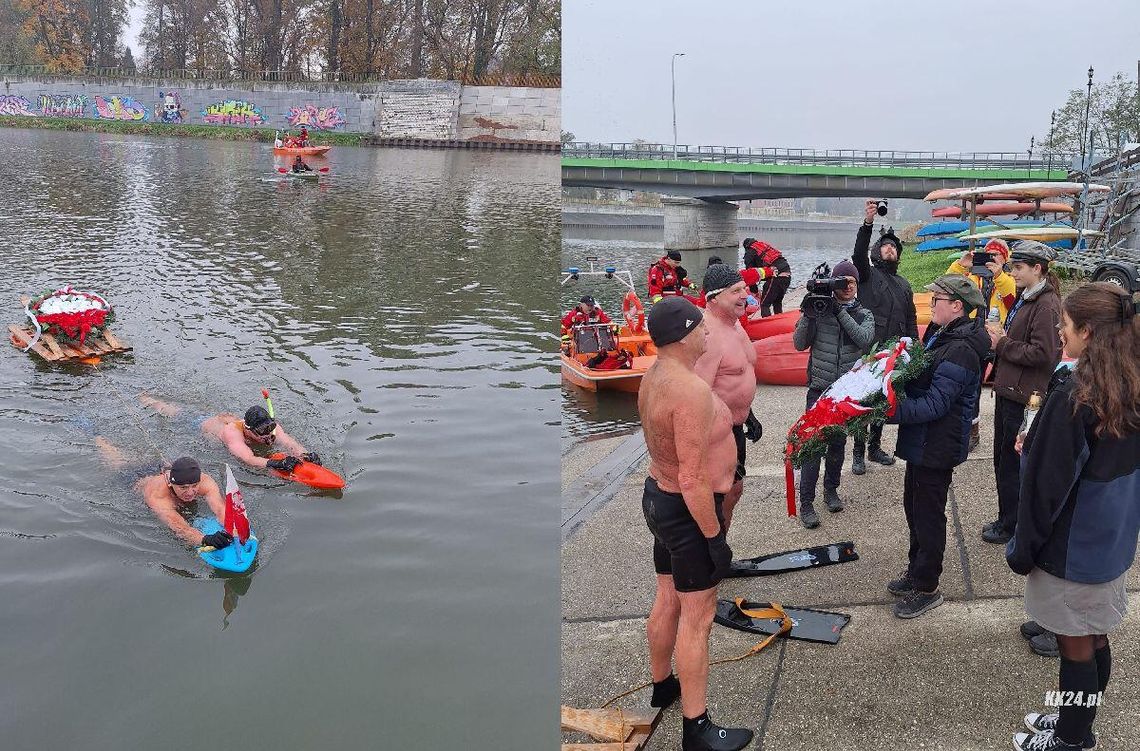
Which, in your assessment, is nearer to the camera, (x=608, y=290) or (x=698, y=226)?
(x=608, y=290)

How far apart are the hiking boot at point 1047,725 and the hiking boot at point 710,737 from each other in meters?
0.96

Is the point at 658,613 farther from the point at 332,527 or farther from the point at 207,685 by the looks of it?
the point at 332,527

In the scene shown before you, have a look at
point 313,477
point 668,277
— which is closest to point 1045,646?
point 313,477

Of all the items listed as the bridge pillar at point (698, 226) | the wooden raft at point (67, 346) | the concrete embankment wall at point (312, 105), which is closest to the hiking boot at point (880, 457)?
the wooden raft at point (67, 346)

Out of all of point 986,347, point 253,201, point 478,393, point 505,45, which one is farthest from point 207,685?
point 505,45

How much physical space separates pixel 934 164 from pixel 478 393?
34130 mm

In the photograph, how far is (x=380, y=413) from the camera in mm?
11188

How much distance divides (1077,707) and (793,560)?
6.10 feet

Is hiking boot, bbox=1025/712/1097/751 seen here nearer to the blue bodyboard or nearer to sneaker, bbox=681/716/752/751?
sneaker, bbox=681/716/752/751

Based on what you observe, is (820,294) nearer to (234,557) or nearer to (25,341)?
(234,557)

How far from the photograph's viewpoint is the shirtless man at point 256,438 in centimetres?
908

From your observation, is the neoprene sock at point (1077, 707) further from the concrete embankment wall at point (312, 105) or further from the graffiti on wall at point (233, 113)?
the graffiti on wall at point (233, 113)

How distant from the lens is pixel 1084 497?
340 centimetres

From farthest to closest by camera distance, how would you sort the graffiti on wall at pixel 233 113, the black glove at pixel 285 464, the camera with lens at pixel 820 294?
the graffiti on wall at pixel 233 113 < the black glove at pixel 285 464 < the camera with lens at pixel 820 294
